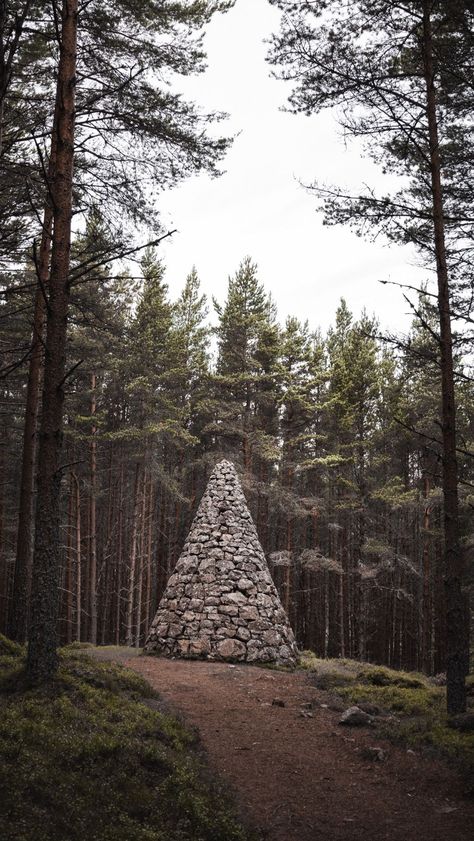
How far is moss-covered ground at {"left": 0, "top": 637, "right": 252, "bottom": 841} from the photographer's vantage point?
11.8 feet

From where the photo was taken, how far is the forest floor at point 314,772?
14.9 ft

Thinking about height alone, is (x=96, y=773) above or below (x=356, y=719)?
above

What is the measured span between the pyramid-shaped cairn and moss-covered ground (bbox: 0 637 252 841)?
232 inches

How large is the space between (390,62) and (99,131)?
4.43m

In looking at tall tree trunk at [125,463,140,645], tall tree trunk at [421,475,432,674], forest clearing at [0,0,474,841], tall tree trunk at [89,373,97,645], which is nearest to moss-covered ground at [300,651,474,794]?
forest clearing at [0,0,474,841]

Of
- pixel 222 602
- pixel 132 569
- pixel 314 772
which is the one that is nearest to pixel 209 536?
pixel 222 602

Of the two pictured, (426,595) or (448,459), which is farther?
(426,595)

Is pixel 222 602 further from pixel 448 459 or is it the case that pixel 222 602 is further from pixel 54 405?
pixel 54 405

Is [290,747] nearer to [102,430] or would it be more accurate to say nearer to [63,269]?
[63,269]

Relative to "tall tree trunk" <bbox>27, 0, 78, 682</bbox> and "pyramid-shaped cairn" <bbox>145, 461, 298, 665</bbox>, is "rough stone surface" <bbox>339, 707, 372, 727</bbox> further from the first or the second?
"pyramid-shaped cairn" <bbox>145, 461, 298, 665</bbox>

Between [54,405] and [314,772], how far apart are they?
188 inches

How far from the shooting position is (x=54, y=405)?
21.2 ft

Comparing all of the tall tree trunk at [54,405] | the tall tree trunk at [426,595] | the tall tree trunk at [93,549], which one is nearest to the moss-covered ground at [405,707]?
the tall tree trunk at [54,405]

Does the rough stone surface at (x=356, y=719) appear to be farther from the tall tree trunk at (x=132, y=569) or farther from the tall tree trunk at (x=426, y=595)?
the tall tree trunk at (x=426, y=595)
